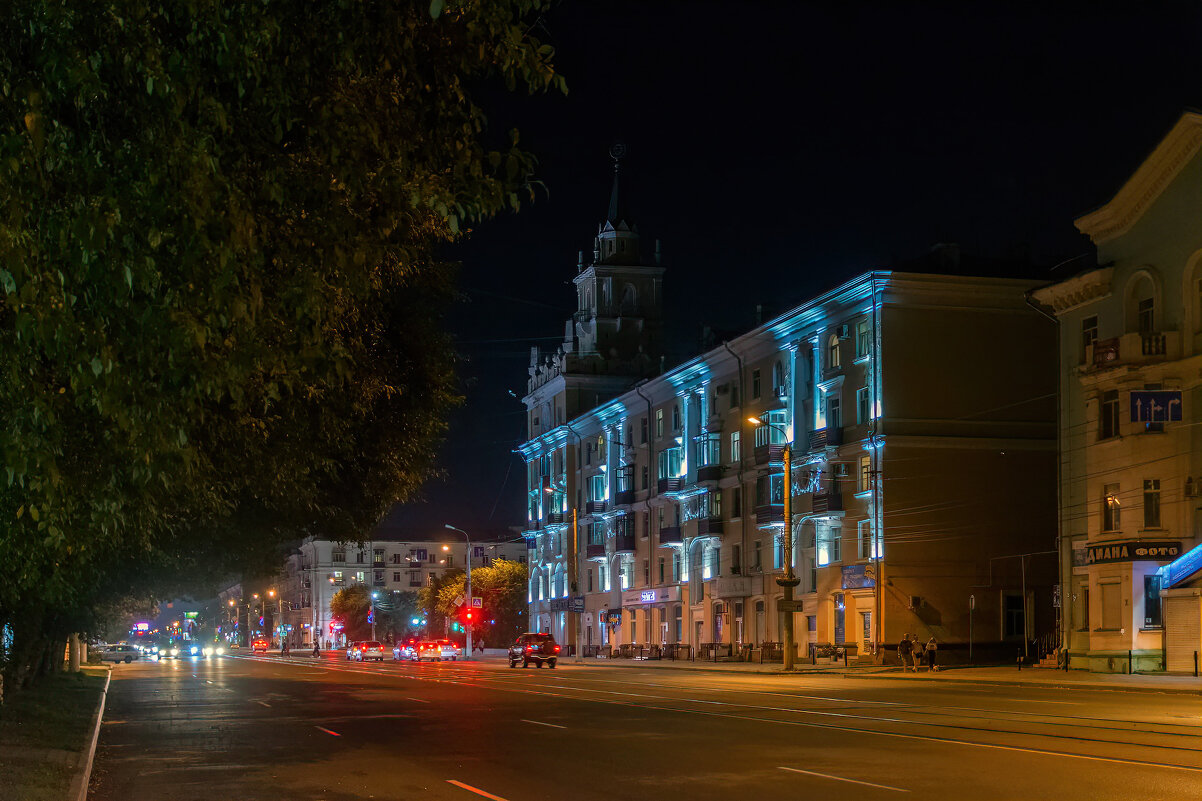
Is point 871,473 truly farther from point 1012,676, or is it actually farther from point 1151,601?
point 1151,601

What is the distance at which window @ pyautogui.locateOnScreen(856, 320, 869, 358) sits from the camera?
58.8 metres

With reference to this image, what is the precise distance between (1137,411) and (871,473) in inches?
597

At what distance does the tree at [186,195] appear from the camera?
734 centimetres

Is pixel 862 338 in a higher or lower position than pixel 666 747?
higher

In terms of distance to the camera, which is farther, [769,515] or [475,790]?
[769,515]

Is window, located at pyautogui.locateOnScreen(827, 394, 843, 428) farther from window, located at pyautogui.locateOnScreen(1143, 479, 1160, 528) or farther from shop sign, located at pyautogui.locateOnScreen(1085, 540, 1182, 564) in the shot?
window, located at pyautogui.locateOnScreen(1143, 479, 1160, 528)

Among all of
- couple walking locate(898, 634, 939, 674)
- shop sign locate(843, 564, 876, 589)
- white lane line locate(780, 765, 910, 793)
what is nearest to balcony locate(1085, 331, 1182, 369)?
couple walking locate(898, 634, 939, 674)

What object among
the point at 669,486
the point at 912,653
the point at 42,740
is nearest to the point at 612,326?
the point at 669,486

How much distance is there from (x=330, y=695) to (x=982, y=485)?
1260 inches

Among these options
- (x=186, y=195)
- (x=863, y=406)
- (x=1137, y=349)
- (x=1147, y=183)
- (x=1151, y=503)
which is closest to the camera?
(x=186, y=195)

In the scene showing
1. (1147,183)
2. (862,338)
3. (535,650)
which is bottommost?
(535,650)

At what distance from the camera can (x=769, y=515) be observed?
6531 centimetres

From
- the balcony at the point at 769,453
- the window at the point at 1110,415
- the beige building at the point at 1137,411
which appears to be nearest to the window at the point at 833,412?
the balcony at the point at 769,453

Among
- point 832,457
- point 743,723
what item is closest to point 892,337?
point 832,457
